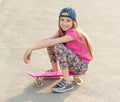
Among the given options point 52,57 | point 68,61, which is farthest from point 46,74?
point 68,61

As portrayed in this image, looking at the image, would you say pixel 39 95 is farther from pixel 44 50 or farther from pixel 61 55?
pixel 44 50

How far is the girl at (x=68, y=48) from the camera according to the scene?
466cm

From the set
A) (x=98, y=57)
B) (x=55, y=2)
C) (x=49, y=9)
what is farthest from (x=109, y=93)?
(x=55, y=2)

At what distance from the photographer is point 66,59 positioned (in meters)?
4.70

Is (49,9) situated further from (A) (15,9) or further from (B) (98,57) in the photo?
(B) (98,57)

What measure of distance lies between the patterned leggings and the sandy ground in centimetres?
24

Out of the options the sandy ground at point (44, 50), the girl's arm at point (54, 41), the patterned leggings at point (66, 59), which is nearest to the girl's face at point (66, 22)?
the girl's arm at point (54, 41)

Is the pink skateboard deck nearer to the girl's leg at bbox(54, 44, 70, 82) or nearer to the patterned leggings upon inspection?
the patterned leggings

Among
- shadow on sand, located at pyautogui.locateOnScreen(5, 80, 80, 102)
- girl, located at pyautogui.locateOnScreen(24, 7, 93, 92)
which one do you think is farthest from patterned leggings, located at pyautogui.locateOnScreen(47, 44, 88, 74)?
shadow on sand, located at pyautogui.locateOnScreen(5, 80, 80, 102)

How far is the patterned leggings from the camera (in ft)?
15.2

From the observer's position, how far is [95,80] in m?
5.07

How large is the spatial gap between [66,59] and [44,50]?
4.43 feet

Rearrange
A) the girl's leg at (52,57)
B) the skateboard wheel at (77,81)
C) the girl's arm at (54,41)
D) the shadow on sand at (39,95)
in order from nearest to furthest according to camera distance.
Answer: the shadow on sand at (39,95) < the girl's arm at (54,41) < the girl's leg at (52,57) < the skateboard wheel at (77,81)

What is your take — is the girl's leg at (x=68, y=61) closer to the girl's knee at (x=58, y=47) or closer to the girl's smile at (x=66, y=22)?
the girl's knee at (x=58, y=47)
